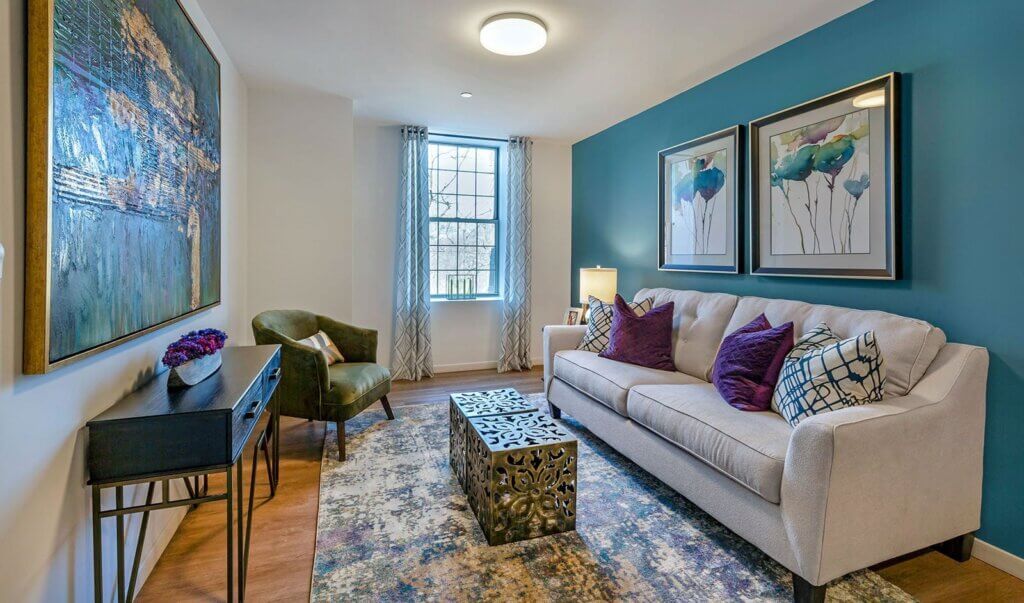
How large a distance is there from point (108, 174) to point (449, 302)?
3632 millimetres

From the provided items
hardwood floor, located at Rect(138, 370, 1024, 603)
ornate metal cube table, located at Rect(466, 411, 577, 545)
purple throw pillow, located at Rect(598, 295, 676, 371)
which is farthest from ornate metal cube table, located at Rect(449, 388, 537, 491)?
purple throw pillow, located at Rect(598, 295, 676, 371)

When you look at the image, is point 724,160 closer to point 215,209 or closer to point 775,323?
point 775,323

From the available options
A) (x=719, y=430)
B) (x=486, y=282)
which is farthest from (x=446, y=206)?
(x=719, y=430)

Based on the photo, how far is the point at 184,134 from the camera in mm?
2191

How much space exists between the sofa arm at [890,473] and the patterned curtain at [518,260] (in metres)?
3.61

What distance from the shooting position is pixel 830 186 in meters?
2.55

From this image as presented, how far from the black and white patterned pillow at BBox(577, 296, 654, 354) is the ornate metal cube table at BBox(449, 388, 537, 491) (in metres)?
0.92

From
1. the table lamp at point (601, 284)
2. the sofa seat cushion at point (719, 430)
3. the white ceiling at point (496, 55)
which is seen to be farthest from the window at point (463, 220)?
the sofa seat cushion at point (719, 430)

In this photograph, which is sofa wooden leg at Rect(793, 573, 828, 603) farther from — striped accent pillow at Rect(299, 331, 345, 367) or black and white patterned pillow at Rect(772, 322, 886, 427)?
striped accent pillow at Rect(299, 331, 345, 367)

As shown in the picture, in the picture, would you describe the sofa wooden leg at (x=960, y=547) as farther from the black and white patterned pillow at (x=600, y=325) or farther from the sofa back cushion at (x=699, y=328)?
the black and white patterned pillow at (x=600, y=325)

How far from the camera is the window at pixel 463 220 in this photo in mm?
5039

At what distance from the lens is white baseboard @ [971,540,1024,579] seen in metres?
1.85

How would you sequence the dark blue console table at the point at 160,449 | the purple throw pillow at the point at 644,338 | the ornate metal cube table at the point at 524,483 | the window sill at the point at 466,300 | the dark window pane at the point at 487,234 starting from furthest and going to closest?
the dark window pane at the point at 487,234 → the window sill at the point at 466,300 → the purple throw pillow at the point at 644,338 → the ornate metal cube table at the point at 524,483 → the dark blue console table at the point at 160,449

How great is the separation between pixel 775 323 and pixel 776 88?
144 centimetres
